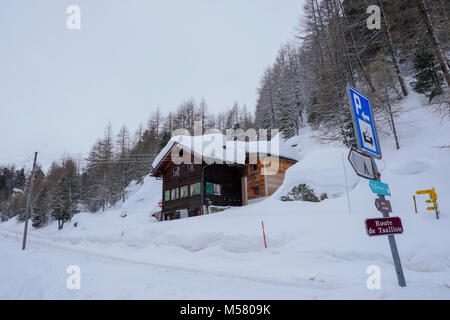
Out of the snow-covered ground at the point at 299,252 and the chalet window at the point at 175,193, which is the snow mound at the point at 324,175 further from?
the chalet window at the point at 175,193

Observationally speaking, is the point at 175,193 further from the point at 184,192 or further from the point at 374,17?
the point at 374,17

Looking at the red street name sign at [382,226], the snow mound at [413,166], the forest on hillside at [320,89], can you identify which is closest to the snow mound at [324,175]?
the snow mound at [413,166]

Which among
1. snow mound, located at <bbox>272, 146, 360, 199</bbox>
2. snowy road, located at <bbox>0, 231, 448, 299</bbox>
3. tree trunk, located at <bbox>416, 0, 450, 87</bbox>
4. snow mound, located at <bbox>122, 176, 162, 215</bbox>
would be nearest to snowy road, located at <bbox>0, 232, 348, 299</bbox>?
snowy road, located at <bbox>0, 231, 448, 299</bbox>

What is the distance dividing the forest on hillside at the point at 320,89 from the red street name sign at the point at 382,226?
9.59m

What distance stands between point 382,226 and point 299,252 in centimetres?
487

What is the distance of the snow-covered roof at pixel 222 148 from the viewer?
2306 cm

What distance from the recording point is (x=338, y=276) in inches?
275

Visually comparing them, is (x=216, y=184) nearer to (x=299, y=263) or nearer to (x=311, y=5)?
(x=299, y=263)

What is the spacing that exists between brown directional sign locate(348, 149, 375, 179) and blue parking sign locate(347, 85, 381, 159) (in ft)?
0.59

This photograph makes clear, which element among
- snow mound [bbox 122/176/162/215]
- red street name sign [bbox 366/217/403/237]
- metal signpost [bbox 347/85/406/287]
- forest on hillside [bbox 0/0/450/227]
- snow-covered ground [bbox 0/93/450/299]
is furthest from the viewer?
snow mound [bbox 122/176/162/215]

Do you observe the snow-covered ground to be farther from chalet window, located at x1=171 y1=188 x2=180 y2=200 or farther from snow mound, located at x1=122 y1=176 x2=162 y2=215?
snow mound, located at x1=122 y1=176 x2=162 y2=215

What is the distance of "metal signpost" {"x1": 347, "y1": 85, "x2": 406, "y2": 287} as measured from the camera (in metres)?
4.90

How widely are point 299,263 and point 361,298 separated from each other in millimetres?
4071

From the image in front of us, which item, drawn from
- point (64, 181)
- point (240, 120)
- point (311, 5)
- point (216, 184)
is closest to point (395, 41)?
point (311, 5)
